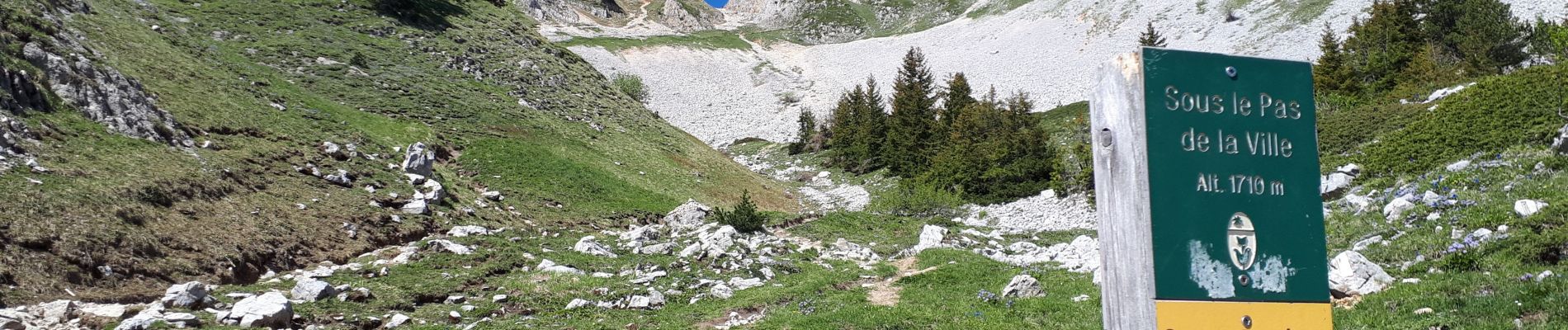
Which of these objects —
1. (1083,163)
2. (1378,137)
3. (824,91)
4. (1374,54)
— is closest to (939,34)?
(824,91)

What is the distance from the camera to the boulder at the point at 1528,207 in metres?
13.5

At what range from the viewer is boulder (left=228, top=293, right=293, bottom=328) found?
43.1 ft

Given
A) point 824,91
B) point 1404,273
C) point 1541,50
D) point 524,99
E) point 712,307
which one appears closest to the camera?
point 1404,273

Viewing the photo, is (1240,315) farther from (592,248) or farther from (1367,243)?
(592,248)

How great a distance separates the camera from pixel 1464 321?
30.8ft

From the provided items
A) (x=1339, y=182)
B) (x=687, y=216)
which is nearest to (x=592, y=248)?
(x=687, y=216)

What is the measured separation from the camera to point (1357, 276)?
1182 cm

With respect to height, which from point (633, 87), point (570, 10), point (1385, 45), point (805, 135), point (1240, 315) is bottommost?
point (805, 135)

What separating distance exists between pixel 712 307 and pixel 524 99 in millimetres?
34882

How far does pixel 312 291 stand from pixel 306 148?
597 inches

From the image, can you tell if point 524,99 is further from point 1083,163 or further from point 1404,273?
point 1404,273

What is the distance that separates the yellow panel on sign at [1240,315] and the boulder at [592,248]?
1828 cm

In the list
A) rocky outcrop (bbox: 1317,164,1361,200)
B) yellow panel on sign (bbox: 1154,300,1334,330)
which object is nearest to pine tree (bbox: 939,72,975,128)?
rocky outcrop (bbox: 1317,164,1361,200)

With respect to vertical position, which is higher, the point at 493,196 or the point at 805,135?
the point at 493,196
